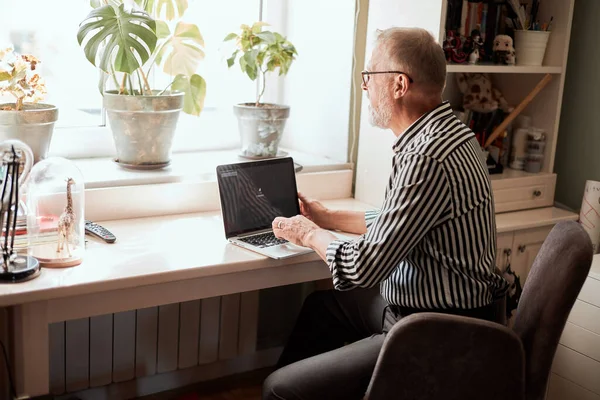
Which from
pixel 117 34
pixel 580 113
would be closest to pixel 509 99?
pixel 580 113

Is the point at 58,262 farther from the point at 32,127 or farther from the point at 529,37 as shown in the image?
the point at 529,37

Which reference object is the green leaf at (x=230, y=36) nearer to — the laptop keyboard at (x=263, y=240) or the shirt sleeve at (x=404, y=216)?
the laptop keyboard at (x=263, y=240)

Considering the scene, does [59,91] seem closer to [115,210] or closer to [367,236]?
[115,210]

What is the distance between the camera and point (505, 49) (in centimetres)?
272

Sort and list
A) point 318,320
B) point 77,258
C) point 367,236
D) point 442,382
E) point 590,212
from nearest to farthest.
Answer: point 442,382
point 367,236
point 77,258
point 318,320
point 590,212

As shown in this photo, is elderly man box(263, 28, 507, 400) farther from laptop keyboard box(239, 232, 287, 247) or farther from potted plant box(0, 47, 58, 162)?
potted plant box(0, 47, 58, 162)

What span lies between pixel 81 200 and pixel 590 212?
5.71ft

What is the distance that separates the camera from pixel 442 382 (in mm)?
1626

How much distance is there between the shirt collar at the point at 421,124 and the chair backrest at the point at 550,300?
1.29 ft

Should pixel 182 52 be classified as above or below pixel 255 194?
above

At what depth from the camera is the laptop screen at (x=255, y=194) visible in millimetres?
2158

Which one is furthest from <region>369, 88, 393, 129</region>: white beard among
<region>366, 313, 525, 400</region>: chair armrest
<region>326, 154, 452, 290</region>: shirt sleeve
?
<region>366, 313, 525, 400</region>: chair armrest

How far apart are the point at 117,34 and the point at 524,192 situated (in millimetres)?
1515

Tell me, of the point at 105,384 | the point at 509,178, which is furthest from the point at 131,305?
the point at 509,178
